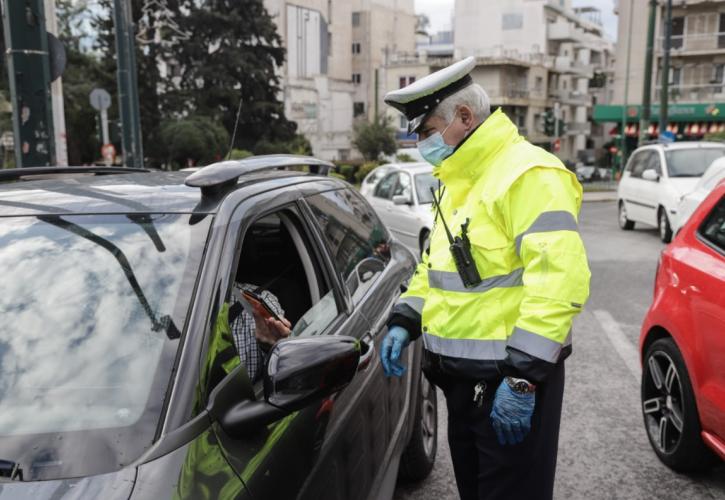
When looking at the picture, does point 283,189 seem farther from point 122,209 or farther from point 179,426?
point 179,426

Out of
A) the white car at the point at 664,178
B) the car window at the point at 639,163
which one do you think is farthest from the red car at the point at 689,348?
the car window at the point at 639,163

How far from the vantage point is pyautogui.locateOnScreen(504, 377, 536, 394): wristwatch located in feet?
7.18

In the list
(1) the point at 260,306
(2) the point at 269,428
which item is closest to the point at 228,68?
(1) the point at 260,306

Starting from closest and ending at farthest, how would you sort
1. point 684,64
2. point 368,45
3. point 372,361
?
point 372,361
point 684,64
point 368,45

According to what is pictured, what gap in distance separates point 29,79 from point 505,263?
4.75 m

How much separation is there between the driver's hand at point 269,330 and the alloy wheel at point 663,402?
6.89 ft

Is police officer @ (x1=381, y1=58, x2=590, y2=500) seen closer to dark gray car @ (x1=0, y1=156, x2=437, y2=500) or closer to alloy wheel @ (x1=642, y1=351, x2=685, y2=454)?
dark gray car @ (x1=0, y1=156, x2=437, y2=500)

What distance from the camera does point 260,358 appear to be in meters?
2.45

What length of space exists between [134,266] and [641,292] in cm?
757

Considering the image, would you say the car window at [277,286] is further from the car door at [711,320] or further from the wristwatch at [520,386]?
the car door at [711,320]

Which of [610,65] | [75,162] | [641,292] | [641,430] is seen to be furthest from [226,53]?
[610,65]

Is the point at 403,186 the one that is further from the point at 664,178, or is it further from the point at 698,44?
the point at 698,44

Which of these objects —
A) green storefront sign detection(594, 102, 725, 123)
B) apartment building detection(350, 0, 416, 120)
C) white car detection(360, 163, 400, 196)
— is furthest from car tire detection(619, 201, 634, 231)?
apartment building detection(350, 0, 416, 120)

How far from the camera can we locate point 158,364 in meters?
1.81
